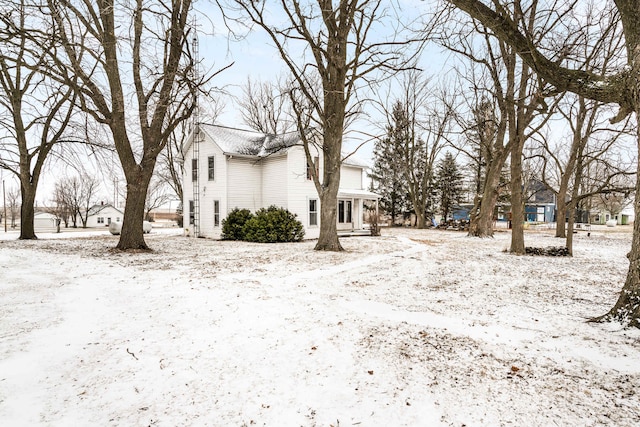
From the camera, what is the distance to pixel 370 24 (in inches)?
455

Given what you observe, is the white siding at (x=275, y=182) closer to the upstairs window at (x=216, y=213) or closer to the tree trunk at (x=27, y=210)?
the upstairs window at (x=216, y=213)

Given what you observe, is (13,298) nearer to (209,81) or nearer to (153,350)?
(153,350)

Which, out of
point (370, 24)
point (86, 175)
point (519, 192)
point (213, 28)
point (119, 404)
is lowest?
point (119, 404)

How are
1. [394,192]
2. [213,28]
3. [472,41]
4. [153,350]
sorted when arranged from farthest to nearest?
[394,192] < [472,41] < [213,28] < [153,350]

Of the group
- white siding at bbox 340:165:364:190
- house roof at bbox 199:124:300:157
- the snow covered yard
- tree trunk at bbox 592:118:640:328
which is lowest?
the snow covered yard

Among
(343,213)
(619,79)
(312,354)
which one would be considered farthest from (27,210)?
(619,79)

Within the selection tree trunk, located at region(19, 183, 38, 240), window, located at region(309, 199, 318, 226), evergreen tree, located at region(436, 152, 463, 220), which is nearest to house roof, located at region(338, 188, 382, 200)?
window, located at region(309, 199, 318, 226)

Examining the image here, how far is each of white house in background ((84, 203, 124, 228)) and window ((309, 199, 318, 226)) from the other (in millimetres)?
44626

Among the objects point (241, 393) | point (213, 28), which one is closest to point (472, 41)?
point (213, 28)

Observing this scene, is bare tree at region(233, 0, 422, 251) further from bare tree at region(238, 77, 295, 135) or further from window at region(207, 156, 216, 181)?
bare tree at region(238, 77, 295, 135)

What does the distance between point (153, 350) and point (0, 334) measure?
2.12 m

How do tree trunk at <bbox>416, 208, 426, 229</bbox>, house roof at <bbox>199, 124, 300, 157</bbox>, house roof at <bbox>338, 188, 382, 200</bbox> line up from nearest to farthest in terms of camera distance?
house roof at <bbox>199, 124, 300, 157</bbox> < house roof at <bbox>338, 188, 382, 200</bbox> < tree trunk at <bbox>416, 208, 426, 229</bbox>

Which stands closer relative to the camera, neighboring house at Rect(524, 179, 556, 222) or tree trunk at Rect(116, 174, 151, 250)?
tree trunk at Rect(116, 174, 151, 250)

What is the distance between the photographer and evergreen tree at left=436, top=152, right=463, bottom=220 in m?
34.3
